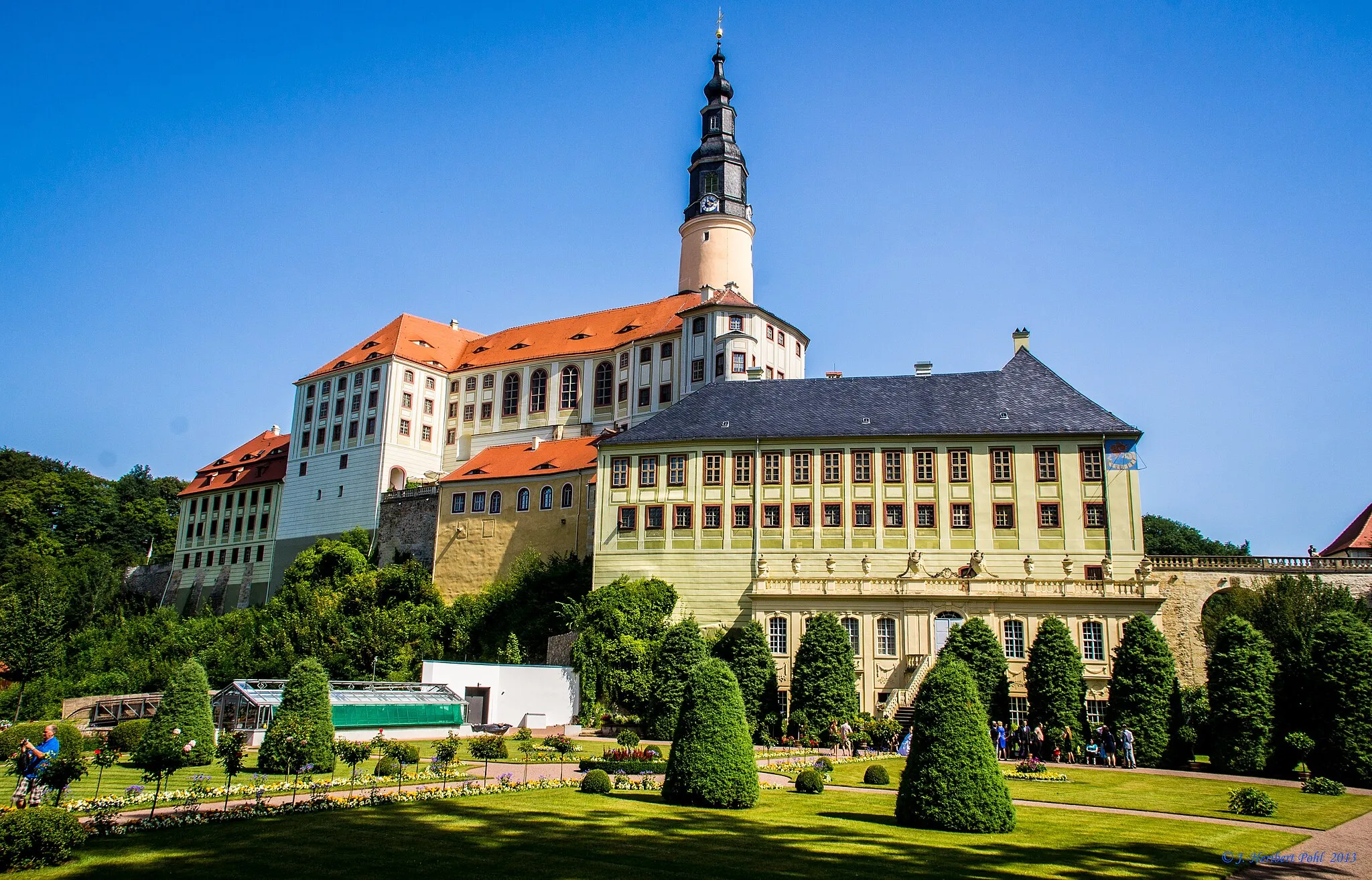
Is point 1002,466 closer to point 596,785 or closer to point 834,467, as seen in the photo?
point 834,467

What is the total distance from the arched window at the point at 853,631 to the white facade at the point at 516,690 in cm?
1137

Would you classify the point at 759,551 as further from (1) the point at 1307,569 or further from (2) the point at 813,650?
(1) the point at 1307,569

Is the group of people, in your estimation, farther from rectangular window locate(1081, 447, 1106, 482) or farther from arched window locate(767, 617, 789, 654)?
rectangular window locate(1081, 447, 1106, 482)

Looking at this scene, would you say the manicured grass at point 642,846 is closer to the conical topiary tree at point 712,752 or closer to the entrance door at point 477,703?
the conical topiary tree at point 712,752

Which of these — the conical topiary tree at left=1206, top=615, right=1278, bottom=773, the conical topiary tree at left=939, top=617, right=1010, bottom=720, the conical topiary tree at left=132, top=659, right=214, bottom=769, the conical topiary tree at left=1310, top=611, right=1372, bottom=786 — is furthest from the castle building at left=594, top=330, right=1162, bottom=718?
the conical topiary tree at left=132, top=659, right=214, bottom=769

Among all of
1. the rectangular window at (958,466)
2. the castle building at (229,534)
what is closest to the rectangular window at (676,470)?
the rectangular window at (958,466)

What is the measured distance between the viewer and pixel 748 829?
19562 mm

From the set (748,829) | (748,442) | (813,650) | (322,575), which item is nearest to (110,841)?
(748,829)

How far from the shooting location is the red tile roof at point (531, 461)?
61.1m

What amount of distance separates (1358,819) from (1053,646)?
1600cm

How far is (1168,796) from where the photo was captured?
91.5 feet

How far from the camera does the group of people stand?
1441 inches

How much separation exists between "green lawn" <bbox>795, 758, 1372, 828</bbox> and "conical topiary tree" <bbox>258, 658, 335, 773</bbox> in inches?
514

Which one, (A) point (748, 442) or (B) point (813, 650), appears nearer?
(B) point (813, 650)
